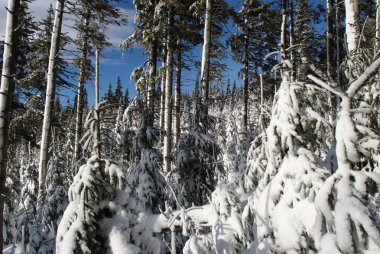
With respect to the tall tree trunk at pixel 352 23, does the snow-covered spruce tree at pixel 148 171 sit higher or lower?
lower

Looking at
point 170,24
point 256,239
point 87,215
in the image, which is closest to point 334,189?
point 256,239

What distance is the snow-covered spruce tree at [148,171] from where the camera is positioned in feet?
25.6

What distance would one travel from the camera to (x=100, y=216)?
15.3 ft

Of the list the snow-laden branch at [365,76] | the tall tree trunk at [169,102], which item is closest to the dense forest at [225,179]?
the snow-laden branch at [365,76]

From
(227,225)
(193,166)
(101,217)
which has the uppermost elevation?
(193,166)

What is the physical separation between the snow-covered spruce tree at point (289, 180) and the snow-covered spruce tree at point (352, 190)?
764 millimetres

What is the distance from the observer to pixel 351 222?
252cm

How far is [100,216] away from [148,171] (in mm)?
3430

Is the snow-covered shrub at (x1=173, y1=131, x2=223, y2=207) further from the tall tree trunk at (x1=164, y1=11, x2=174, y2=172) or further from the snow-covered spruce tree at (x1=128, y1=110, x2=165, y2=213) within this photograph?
the tall tree trunk at (x1=164, y1=11, x2=174, y2=172)

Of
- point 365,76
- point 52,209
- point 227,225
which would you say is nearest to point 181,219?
point 227,225

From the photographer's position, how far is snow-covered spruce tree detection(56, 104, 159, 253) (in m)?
4.35

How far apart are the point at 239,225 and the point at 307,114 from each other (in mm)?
2243

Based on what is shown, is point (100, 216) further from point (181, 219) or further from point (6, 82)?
point (6, 82)

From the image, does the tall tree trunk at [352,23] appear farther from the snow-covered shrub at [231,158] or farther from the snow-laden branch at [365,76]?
the snow-laden branch at [365,76]
